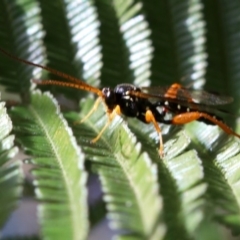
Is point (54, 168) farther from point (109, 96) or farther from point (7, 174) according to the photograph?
point (109, 96)

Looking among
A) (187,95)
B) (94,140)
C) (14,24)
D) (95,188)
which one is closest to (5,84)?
(14,24)

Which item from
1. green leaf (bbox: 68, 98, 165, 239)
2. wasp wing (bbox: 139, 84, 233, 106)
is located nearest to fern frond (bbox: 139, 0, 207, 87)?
wasp wing (bbox: 139, 84, 233, 106)

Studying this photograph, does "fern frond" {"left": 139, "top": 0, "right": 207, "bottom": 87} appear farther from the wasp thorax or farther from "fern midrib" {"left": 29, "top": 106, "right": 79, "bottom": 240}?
"fern midrib" {"left": 29, "top": 106, "right": 79, "bottom": 240}

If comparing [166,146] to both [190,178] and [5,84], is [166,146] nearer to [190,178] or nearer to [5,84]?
[190,178]

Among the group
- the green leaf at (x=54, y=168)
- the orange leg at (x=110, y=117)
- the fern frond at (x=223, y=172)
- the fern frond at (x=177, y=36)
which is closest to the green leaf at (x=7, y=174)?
the green leaf at (x=54, y=168)

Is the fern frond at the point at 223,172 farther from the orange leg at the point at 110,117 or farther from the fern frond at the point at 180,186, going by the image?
the orange leg at the point at 110,117

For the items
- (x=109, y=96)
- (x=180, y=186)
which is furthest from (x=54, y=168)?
(x=109, y=96)
